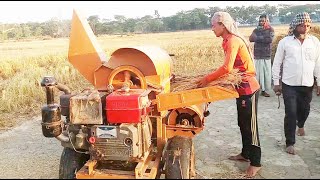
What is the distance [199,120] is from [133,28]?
2882 centimetres

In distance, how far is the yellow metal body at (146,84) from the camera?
382 cm

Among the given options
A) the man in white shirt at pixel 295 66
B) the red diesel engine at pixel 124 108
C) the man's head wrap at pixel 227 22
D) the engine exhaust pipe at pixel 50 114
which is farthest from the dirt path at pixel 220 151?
the man's head wrap at pixel 227 22

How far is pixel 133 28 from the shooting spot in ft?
106

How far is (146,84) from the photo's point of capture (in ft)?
12.8

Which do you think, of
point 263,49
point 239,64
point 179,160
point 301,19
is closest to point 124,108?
point 179,160

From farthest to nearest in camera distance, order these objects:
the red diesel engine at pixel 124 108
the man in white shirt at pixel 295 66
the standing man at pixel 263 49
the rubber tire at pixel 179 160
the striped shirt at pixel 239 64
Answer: the standing man at pixel 263 49, the man in white shirt at pixel 295 66, the striped shirt at pixel 239 64, the rubber tire at pixel 179 160, the red diesel engine at pixel 124 108

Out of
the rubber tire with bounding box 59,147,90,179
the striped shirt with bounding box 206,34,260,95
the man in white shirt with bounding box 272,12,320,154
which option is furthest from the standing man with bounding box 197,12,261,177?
the rubber tire with bounding box 59,147,90,179

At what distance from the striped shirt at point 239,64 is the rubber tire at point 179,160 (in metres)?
0.80

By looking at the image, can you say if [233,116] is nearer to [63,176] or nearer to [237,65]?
[237,65]

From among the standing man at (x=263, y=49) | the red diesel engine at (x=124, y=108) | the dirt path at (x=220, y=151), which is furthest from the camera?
the standing man at (x=263, y=49)

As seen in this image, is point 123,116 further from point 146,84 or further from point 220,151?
point 220,151

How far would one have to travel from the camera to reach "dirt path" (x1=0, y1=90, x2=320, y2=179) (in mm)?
4555

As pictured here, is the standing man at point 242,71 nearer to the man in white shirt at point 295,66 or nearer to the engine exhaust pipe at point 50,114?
the man in white shirt at point 295,66

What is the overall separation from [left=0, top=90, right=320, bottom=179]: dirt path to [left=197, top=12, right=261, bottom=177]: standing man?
0.41m
